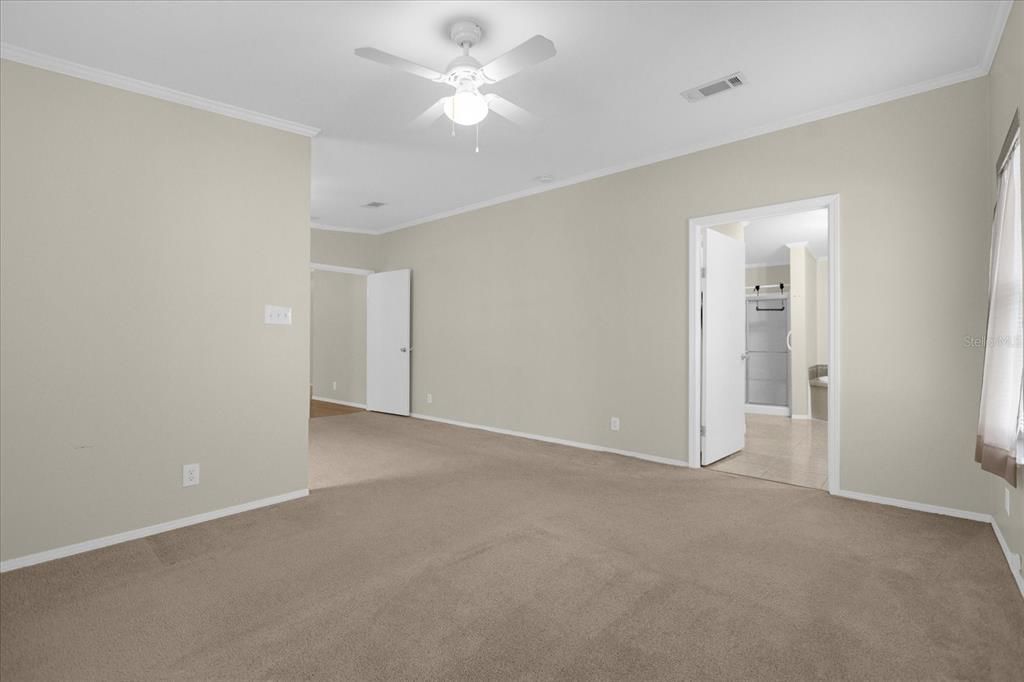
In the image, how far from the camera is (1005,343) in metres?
2.37

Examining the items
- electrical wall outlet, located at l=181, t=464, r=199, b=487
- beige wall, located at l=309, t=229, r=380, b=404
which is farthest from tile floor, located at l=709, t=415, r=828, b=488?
beige wall, located at l=309, t=229, r=380, b=404

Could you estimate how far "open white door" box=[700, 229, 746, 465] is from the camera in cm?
434

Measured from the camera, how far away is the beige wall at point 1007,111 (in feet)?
7.39

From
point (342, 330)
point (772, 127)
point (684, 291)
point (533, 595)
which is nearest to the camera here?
point (533, 595)

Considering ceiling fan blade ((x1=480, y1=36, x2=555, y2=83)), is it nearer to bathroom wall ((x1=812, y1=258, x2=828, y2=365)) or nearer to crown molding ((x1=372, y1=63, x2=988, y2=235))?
crown molding ((x1=372, y1=63, x2=988, y2=235))

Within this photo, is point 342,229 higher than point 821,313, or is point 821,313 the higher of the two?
point 342,229

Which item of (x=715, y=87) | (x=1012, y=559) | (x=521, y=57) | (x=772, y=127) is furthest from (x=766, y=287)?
(x=521, y=57)

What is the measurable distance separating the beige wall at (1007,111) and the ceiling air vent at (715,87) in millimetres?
1156

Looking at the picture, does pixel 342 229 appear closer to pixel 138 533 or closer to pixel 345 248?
pixel 345 248

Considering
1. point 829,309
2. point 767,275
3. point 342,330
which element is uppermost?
point 767,275

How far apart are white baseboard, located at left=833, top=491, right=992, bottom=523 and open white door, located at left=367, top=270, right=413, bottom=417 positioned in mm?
4944

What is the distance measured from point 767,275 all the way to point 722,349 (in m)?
5.25

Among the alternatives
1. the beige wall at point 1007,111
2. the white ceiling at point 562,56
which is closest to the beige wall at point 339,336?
the white ceiling at point 562,56

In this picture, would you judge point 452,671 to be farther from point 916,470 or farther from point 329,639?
point 916,470
